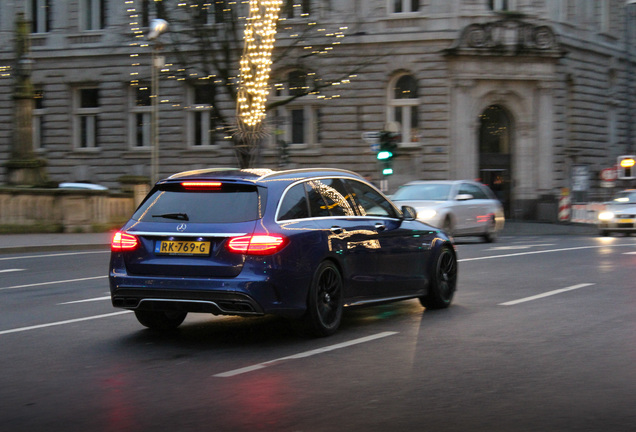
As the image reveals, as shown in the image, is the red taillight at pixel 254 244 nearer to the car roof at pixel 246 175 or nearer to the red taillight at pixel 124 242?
the car roof at pixel 246 175

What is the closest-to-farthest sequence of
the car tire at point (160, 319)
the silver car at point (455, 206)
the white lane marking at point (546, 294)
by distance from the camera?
the car tire at point (160, 319) → the white lane marking at point (546, 294) → the silver car at point (455, 206)

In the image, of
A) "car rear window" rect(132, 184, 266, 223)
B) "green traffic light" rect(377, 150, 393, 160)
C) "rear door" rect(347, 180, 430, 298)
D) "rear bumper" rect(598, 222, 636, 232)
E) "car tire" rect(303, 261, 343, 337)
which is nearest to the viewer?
"car rear window" rect(132, 184, 266, 223)

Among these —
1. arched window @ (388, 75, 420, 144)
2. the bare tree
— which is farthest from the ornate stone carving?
the bare tree

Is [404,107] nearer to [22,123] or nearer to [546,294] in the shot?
[22,123]

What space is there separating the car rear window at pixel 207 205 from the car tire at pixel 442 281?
298cm

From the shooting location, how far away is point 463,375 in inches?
278

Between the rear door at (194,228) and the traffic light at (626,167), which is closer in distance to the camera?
the rear door at (194,228)

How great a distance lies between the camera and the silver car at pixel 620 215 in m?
29.6

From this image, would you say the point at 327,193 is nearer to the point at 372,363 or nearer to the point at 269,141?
the point at 372,363

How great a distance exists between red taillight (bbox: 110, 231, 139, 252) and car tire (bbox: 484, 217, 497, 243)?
726 inches

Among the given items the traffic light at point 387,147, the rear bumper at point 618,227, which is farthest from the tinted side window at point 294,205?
the rear bumper at point 618,227

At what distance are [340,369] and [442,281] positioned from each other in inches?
151

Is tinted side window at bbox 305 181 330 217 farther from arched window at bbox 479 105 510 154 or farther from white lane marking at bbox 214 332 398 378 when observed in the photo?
arched window at bbox 479 105 510 154

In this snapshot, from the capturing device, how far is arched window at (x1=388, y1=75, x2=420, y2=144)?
4038 cm
